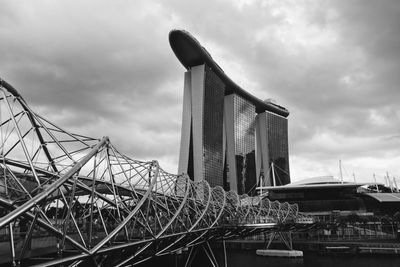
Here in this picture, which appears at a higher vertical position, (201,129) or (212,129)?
(212,129)

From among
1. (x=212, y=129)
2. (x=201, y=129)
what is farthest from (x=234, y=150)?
(x=201, y=129)

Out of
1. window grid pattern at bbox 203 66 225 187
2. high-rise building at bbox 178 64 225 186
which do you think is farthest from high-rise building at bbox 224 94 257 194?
high-rise building at bbox 178 64 225 186

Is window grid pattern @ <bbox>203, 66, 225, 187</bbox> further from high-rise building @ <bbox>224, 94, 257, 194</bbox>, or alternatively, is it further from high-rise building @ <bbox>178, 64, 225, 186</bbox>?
high-rise building @ <bbox>224, 94, 257, 194</bbox>

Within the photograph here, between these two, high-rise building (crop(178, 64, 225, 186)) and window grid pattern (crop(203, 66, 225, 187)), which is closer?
high-rise building (crop(178, 64, 225, 186))

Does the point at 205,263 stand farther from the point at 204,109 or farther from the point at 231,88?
the point at 231,88

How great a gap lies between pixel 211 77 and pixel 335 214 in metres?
82.4

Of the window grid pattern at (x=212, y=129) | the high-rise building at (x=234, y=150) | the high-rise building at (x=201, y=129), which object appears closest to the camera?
the high-rise building at (x=201, y=129)

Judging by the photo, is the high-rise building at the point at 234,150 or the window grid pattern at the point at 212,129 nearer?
the window grid pattern at the point at 212,129

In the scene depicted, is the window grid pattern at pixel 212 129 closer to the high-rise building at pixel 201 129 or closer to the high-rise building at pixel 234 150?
the high-rise building at pixel 201 129

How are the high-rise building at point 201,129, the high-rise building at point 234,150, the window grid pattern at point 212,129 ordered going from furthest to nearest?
the high-rise building at point 234,150 < the window grid pattern at point 212,129 < the high-rise building at point 201,129

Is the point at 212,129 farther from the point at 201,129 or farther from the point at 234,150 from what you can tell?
the point at 234,150

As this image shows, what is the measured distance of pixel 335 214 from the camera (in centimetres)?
12038

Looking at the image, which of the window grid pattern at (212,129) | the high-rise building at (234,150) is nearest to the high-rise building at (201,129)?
the window grid pattern at (212,129)

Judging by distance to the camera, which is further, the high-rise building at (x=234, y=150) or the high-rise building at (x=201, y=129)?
the high-rise building at (x=234, y=150)
